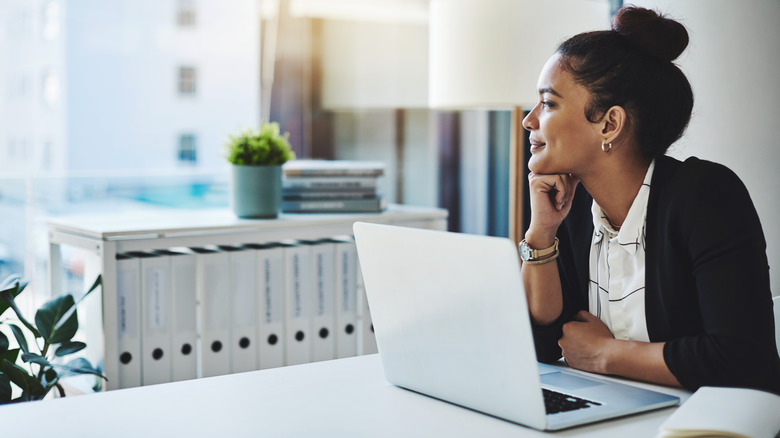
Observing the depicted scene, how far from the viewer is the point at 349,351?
2627 mm

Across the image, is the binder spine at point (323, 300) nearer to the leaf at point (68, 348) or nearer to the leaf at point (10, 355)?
the leaf at point (68, 348)

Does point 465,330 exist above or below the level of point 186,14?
below

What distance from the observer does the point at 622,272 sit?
4.44 ft

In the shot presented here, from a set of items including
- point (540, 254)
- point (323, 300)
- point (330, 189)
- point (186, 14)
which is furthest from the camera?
point (186, 14)

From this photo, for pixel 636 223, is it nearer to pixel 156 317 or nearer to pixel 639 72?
pixel 639 72

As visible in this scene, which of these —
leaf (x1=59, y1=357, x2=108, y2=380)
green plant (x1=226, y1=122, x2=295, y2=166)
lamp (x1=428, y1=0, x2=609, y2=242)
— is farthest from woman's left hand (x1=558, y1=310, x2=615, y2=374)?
green plant (x1=226, y1=122, x2=295, y2=166)

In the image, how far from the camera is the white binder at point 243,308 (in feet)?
7.80

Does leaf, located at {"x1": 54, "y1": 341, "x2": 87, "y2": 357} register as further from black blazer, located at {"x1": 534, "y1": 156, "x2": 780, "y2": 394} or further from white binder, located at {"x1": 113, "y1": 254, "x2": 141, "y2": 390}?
black blazer, located at {"x1": 534, "y1": 156, "x2": 780, "y2": 394}

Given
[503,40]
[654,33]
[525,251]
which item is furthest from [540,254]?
[503,40]

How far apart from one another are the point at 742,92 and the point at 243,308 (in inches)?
59.7

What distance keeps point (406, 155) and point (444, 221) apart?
2.73 ft

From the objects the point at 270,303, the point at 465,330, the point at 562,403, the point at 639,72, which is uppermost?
the point at 639,72

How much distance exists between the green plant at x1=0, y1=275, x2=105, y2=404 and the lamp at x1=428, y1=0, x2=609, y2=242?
1.17 meters

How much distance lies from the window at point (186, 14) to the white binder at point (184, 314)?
Result: 1774 millimetres
